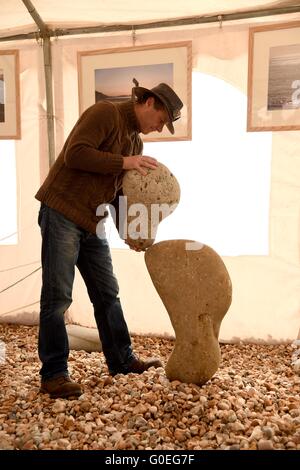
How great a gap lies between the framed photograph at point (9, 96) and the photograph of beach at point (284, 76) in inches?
74.0

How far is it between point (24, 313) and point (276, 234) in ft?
7.07

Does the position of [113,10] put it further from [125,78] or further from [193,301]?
[193,301]

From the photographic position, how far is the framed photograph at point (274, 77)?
2938 mm

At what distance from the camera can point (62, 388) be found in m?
2.27

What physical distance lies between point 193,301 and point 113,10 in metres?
2.05

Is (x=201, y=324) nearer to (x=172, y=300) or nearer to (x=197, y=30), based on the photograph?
(x=172, y=300)

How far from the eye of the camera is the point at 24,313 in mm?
3764

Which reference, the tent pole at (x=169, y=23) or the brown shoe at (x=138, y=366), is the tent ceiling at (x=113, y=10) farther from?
the brown shoe at (x=138, y=366)

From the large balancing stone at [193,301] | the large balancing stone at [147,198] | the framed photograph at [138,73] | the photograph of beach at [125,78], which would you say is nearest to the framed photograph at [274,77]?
the framed photograph at [138,73]

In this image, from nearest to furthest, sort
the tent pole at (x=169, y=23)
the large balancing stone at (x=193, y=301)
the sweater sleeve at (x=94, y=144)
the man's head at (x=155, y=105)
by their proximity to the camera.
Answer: the sweater sleeve at (x=94, y=144), the man's head at (x=155, y=105), the large balancing stone at (x=193, y=301), the tent pole at (x=169, y=23)

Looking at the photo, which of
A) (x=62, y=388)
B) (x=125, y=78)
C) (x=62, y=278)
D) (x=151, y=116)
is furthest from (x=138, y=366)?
(x=125, y=78)

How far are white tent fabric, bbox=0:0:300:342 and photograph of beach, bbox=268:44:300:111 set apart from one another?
181mm

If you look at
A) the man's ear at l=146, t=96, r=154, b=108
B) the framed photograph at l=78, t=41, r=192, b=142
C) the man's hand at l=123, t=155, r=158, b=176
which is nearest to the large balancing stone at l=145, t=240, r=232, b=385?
the man's hand at l=123, t=155, r=158, b=176
